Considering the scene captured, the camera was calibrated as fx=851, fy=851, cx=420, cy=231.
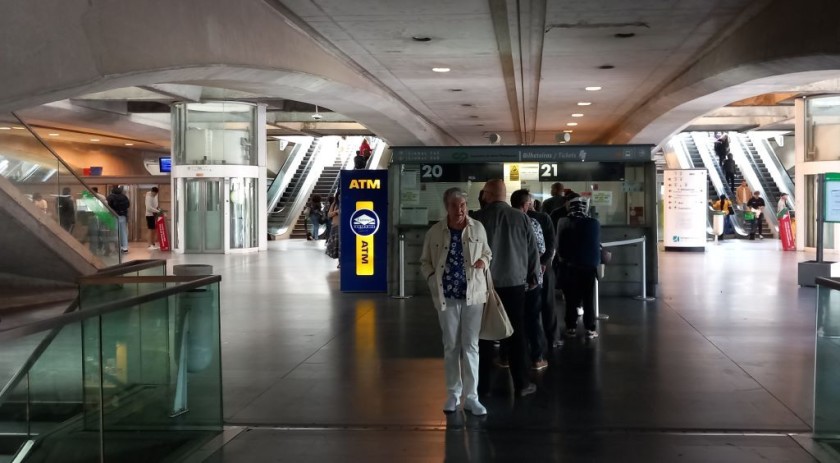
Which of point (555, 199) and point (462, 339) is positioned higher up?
point (555, 199)

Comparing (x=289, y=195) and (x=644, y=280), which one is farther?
(x=289, y=195)

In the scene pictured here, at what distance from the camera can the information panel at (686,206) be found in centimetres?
2353

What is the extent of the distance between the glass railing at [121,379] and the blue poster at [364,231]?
784 centimetres

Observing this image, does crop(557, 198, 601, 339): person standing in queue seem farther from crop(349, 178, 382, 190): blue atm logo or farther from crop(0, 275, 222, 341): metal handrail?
crop(349, 178, 382, 190): blue atm logo

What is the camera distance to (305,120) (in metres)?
29.3

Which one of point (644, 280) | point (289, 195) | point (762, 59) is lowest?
point (644, 280)

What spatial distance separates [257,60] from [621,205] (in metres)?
6.24

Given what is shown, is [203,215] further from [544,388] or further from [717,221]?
[544,388]

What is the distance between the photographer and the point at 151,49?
7.33 m

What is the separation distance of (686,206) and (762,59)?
45.7 feet

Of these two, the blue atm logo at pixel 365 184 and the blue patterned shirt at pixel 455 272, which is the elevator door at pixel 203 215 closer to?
the blue atm logo at pixel 365 184

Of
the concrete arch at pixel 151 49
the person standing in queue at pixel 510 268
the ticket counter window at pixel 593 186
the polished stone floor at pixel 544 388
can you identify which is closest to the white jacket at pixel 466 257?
the person standing in queue at pixel 510 268

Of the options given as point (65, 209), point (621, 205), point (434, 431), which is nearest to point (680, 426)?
point (434, 431)

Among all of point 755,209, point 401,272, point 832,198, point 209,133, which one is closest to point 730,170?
point 755,209
